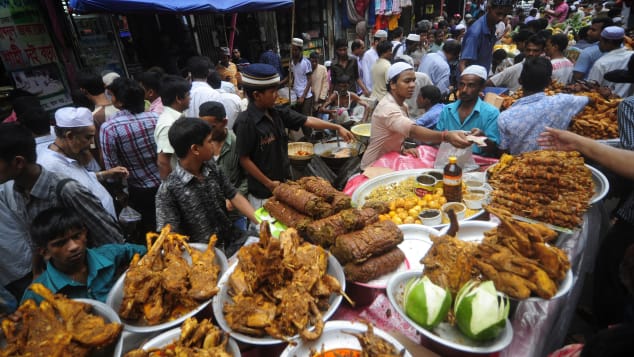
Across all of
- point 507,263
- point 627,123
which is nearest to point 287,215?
point 507,263

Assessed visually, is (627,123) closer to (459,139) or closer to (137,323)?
(459,139)

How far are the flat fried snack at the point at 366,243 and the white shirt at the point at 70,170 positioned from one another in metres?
2.38

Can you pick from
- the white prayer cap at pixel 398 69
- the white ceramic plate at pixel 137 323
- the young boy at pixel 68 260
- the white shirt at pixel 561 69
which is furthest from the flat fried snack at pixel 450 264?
the white shirt at pixel 561 69

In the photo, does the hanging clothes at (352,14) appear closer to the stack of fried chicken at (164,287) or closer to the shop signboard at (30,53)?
the shop signboard at (30,53)

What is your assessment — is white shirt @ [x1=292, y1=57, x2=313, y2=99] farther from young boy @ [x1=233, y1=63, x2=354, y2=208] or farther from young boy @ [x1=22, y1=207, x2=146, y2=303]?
young boy @ [x1=22, y1=207, x2=146, y2=303]

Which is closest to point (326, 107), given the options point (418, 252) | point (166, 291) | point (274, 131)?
point (274, 131)

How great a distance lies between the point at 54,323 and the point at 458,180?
113 inches

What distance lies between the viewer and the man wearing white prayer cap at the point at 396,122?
3758mm

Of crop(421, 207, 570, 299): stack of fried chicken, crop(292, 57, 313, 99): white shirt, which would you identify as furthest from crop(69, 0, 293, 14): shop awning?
crop(421, 207, 570, 299): stack of fried chicken

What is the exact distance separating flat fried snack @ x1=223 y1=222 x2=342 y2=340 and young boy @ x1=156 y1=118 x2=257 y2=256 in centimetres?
105

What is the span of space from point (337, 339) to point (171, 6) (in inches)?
298

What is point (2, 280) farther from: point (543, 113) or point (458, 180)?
point (543, 113)

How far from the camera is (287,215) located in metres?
2.39

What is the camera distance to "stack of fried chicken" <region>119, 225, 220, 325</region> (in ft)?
5.48
